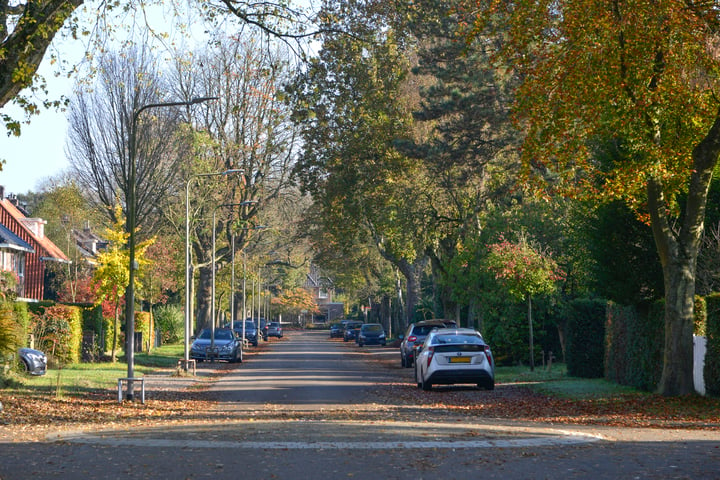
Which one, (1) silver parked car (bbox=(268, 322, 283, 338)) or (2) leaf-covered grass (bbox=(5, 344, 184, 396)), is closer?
(2) leaf-covered grass (bbox=(5, 344, 184, 396))

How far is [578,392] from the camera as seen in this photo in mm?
21172

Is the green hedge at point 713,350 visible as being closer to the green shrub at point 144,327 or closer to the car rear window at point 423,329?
the car rear window at point 423,329

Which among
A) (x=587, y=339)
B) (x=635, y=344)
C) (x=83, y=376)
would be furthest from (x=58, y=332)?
(x=635, y=344)

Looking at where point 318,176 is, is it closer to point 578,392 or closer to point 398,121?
point 398,121

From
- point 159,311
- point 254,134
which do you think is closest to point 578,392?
point 254,134

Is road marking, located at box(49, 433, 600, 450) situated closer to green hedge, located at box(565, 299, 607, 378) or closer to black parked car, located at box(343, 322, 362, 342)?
green hedge, located at box(565, 299, 607, 378)

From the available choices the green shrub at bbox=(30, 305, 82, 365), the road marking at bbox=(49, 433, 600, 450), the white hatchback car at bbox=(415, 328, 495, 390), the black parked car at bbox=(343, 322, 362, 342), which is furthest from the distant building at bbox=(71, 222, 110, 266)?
the road marking at bbox=(49, 433, 600, 450)

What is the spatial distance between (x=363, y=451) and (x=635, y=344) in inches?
478

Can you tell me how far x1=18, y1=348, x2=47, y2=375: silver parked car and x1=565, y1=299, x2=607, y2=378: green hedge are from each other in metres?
15.4

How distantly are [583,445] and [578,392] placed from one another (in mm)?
9968

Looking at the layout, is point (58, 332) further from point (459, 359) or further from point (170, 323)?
point (170, 323)

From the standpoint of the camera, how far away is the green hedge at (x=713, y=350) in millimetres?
17453

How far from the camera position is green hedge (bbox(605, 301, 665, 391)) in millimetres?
19812

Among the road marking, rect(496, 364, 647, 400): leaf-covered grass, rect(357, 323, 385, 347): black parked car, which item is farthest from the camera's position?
rect(357, 323, 385, 347): black parked car
